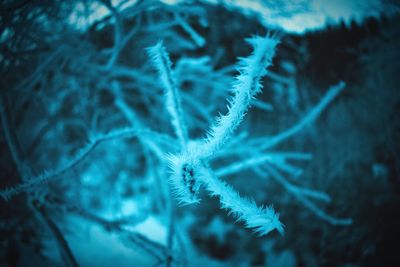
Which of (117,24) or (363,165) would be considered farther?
(363,165)

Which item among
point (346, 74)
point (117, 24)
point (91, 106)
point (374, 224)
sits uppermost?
point (346, 74)

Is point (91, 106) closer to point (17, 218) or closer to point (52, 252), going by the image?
point (17, 218)

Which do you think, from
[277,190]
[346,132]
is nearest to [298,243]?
[277,190]

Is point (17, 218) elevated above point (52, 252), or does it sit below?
above

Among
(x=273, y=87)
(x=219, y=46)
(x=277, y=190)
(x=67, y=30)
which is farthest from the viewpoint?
(x=277, y=190)

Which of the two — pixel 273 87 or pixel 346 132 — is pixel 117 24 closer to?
pixel 273 87

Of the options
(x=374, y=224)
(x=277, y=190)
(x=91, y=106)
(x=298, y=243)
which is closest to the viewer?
(x=91, y=106)

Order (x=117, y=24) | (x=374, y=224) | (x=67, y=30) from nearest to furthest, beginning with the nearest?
(x=117, y=24) < (x=67, y=30) < (x=374, y=224)

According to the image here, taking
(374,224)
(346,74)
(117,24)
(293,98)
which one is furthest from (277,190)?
(117,24)

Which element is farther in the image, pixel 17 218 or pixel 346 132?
pixel 346 132
